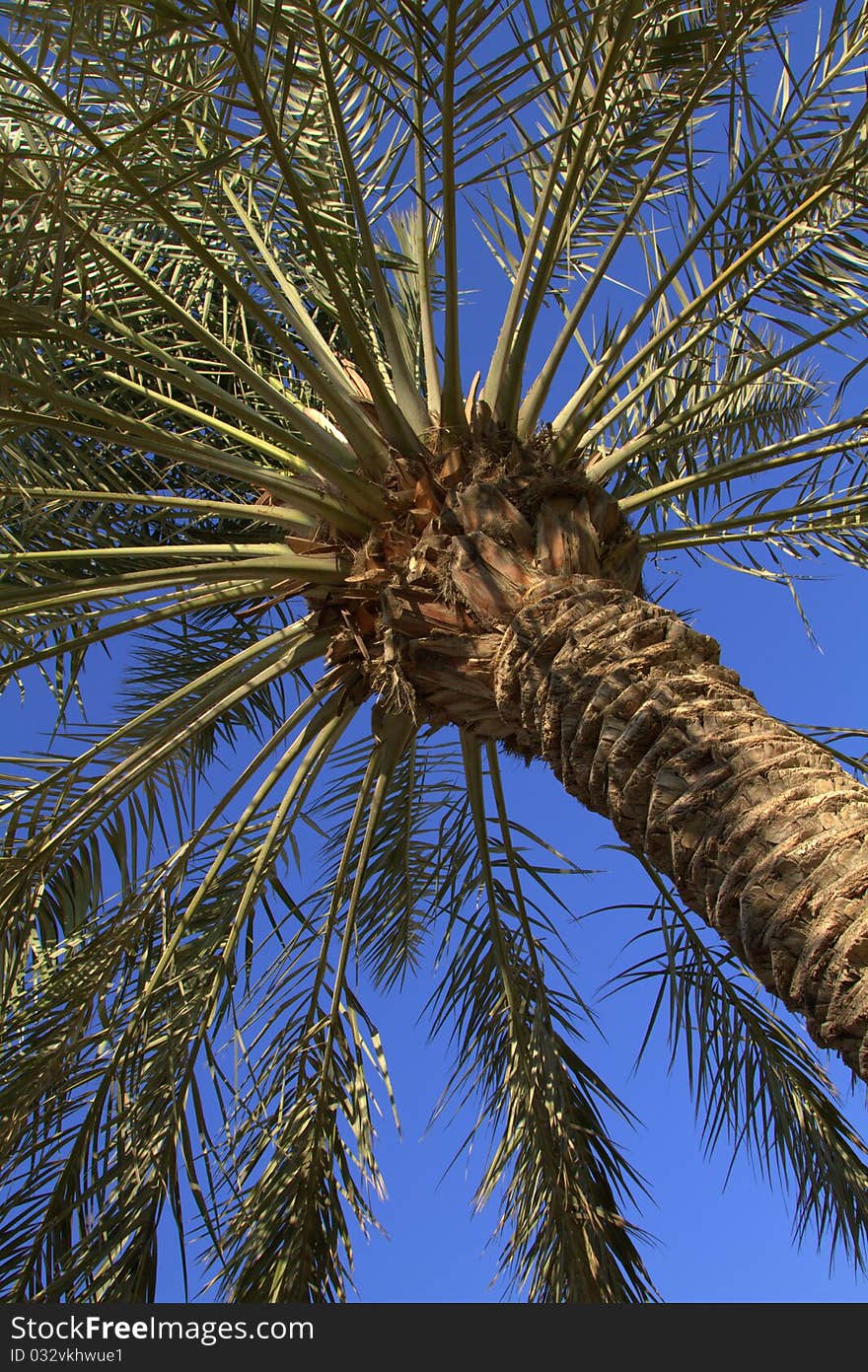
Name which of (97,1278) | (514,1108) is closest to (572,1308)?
(514,1108)

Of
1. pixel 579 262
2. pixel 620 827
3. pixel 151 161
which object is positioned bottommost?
pixel 620 827

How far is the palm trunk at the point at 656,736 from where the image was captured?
2.58 metres

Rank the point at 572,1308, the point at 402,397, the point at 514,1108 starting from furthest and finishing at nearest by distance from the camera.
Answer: the point at 514,1108 < the point at 402,397 < the point at 572,1308

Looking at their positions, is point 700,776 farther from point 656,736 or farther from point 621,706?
point 621,706

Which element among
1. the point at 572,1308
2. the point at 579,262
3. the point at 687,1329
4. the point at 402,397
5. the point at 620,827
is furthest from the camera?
the point at 579,262

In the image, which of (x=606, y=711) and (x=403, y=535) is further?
(x=403, y=535)

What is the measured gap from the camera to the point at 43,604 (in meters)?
4.50

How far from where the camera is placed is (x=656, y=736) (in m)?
3.11

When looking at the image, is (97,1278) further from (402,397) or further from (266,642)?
(402,397)

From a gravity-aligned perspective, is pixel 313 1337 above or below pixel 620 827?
below

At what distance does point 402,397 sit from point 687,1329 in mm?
3359

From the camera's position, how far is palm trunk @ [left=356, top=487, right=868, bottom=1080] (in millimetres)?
Result: 2578

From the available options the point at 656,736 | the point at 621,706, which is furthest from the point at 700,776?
the point at 621,706

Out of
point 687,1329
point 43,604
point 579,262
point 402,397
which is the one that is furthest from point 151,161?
point 687,1329
